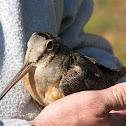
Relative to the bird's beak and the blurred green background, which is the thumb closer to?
the bird's beak

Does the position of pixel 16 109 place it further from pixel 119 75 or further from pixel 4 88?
pixel 119 75

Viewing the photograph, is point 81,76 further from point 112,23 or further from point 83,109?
point 112,23

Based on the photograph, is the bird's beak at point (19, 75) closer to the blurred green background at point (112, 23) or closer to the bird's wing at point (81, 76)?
the bird's wing at point (81, 76)

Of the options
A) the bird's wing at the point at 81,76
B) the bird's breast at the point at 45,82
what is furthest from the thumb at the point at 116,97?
the bird's breast at the point at 45,82

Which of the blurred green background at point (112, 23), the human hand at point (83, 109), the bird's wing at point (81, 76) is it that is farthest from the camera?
the blurred green background at point (112, 23)

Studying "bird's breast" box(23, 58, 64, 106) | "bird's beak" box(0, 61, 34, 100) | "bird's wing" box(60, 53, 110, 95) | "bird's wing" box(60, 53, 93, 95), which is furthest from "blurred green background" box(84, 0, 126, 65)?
"bird's beak" box(0, 61, 34, 100)

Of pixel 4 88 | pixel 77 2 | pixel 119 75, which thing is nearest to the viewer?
pixel 4 88

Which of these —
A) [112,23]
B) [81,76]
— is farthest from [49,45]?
[112,23]

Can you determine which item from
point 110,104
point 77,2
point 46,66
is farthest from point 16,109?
point 77,2
